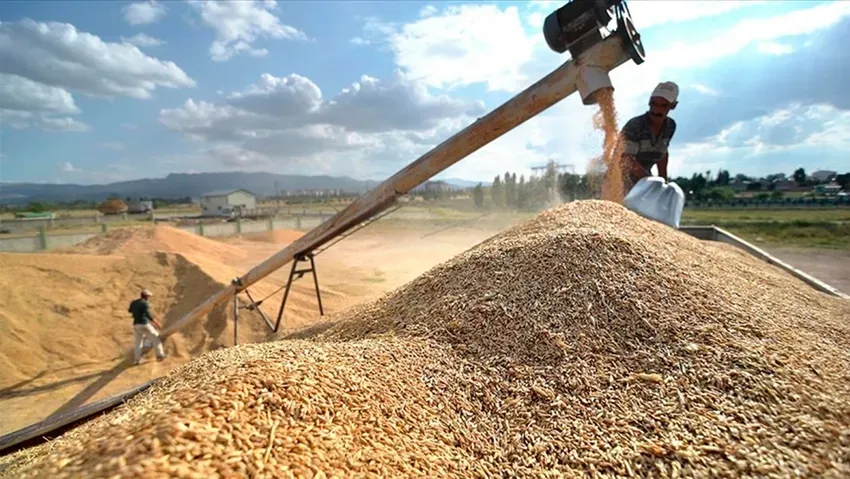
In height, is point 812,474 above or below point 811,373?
below

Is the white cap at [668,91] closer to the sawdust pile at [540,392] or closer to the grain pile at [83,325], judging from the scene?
the sawdust pile at [540,392]

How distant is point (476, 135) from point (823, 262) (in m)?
11.1

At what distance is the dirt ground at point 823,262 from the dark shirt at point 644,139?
547 cm

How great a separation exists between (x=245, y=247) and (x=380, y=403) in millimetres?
20852

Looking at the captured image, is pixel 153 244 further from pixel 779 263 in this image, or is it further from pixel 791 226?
pixel 791 226

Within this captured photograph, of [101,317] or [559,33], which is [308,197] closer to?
[101,317]

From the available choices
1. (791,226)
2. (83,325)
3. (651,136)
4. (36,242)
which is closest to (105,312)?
(83,325)

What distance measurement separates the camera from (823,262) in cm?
998

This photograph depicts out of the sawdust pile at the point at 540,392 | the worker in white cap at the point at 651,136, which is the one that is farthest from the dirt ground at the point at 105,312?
the worker in white cap at the point at 651,136

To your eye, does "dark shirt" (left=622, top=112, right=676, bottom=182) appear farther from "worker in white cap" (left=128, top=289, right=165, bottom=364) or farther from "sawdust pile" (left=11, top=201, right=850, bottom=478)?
"worker in white cap" (left=128, top=289, right=165, bottom=364)

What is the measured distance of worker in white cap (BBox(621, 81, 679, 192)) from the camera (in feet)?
15.3

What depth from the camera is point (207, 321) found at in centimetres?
820

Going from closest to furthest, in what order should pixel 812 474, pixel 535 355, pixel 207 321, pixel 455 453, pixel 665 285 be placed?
1. pixel 812 474
2. pixel 455 453
3. pixel 535 355
4. pixel 665 285
5. pixel 207 321

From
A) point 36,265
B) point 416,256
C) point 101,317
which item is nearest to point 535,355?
point 101,317
